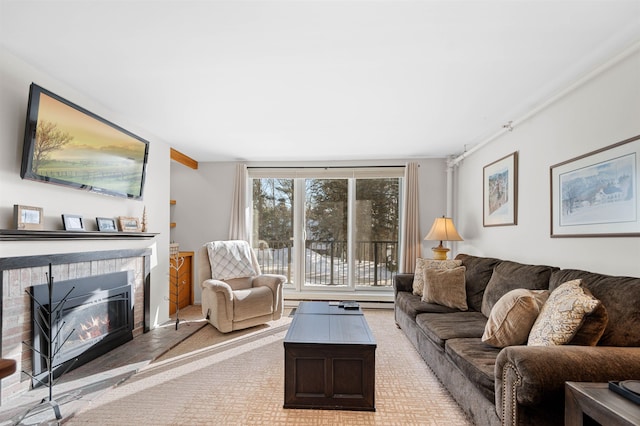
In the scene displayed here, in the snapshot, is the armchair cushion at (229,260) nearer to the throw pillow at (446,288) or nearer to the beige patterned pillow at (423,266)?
the beige patterned pillow at (423,266)

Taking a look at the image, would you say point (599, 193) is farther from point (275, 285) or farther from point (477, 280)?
point (275, 285)

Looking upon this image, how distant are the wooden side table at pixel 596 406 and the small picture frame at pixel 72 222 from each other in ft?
11.1

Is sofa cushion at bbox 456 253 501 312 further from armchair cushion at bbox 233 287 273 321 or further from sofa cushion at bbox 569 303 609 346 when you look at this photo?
armchair cushion at bbox 233 287 273 321

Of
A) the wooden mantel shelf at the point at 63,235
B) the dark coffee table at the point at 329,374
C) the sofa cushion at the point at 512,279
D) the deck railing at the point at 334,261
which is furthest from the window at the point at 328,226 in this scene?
the dark coffee table at the point at 329,374

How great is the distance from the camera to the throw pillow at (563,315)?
1.65 metres

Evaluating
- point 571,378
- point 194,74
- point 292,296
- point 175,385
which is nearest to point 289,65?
point 194,74

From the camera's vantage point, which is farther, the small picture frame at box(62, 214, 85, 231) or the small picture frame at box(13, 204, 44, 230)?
the small picture frame at box(62, 214, 85, 231)

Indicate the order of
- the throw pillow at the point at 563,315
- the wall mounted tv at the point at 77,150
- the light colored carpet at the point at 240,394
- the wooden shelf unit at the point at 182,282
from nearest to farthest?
the throw pillow at the point at 563,315 < the light colored carpet at the point at 240,394 < the wall mounted tv at the point at 77,150 < the wooden shelf unit at the point at 182,282

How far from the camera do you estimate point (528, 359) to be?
58.7 inches

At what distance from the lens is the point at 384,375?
2740mm

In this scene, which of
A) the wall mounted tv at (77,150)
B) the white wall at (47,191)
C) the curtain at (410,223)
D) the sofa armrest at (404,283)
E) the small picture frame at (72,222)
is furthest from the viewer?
the curtain at (410,223)

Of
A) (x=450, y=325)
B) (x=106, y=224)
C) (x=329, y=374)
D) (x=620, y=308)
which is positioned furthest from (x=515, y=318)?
(x=106, y=224)

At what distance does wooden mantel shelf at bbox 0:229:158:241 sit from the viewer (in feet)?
7.04

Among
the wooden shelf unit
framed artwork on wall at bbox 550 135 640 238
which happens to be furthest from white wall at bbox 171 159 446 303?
framed artwork on wall at bbox 550 135 640 238
